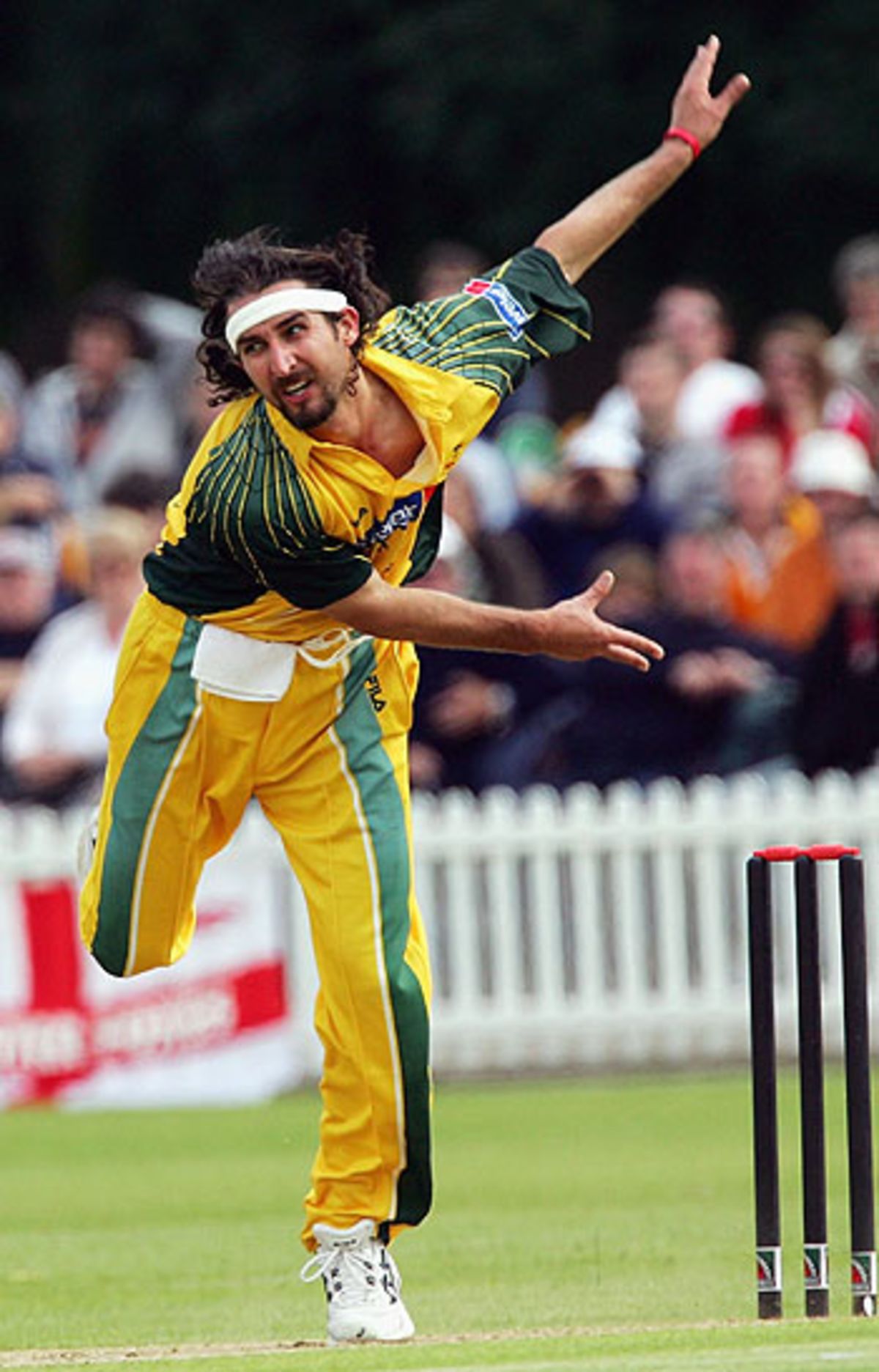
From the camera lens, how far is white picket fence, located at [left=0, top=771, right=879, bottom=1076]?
14.0 m

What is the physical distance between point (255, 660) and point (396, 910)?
67 cm

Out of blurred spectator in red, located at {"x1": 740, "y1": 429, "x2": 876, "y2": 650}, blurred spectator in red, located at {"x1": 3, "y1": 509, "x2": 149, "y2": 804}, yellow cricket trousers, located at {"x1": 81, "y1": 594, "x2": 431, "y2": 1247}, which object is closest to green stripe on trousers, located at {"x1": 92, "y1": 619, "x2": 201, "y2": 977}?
yellow cricket trousers, located at {"x1": 81, "y1": 594, "x2": 431, "y2": 1247}

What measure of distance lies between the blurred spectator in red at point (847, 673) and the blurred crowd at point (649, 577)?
0.01m

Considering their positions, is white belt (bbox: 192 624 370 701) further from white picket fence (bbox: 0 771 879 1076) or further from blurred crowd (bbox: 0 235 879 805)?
white picket fence (bbox: 0 771 879 1076)

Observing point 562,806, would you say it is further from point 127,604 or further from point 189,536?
point 189,536

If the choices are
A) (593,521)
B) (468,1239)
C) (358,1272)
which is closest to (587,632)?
(358,1272)

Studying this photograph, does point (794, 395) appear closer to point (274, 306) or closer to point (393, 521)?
point (393, 521)

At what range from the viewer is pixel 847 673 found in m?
13.5

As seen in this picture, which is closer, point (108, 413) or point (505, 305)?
point (505, 305)

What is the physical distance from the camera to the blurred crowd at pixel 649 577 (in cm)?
1373

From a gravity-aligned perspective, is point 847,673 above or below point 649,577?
below

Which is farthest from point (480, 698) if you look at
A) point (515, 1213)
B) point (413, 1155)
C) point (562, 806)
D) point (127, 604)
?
point (413, 1155)

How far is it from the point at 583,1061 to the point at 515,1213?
4.02m

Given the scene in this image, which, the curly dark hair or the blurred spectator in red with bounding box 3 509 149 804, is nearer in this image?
the curly dark hair
